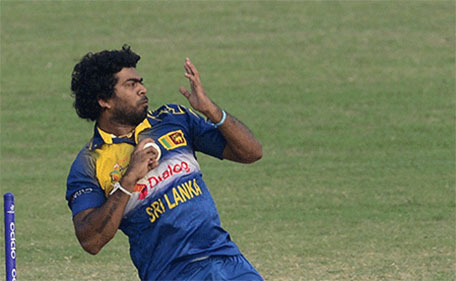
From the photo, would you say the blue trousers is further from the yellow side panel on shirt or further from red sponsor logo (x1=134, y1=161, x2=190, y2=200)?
the yellow side panel on shirt

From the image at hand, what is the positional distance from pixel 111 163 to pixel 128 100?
37 cm

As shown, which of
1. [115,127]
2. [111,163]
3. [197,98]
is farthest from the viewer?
[115,127]

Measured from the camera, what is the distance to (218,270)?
5184 mm

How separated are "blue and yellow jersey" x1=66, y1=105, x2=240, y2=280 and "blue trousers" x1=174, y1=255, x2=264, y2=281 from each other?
4cm

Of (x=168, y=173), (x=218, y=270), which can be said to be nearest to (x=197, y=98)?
(x=168, y=173)

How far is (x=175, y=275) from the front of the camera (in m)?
5.16

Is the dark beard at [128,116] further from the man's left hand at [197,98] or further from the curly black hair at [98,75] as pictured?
the man's left hand at [197,98]

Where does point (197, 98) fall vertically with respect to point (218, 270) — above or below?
above

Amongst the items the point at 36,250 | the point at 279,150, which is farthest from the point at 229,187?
the point at 36,250

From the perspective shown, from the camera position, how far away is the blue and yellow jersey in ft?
16.9

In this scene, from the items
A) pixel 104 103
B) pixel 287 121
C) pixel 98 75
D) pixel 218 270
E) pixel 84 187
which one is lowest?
pixel 287 121

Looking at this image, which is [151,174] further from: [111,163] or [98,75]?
[98,75]

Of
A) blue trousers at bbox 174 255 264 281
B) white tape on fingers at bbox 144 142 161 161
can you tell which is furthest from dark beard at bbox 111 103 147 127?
blue trousers at bbox 174 255 264 281

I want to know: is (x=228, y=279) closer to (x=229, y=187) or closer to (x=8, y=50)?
(x=229, y=187)
